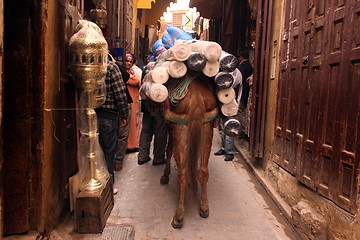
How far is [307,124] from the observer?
323 centimetres

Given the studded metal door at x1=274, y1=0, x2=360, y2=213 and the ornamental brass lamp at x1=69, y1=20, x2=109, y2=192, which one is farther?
the ornamental brass lamp at x1=69, y1=20, x2=109, y2=192

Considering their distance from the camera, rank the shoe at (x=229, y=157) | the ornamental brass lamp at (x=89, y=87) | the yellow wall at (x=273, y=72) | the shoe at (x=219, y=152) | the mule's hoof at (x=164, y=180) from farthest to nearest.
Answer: the shoe at (x=219, y=152) → the shoe at (x=229, y=157) → the mule's hoof at (x=164, y=180) → the yellow wall at (x=273, y=72) → the ornamental brass lamp at (x=89, y=87)

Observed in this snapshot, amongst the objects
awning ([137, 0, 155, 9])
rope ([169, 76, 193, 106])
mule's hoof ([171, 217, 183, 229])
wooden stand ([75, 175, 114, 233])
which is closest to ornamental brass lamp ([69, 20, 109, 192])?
wooden stand ([75, 175, 114, 233])

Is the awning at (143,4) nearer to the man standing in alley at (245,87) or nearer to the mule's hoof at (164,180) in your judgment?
the man standing in alley at (245,87)

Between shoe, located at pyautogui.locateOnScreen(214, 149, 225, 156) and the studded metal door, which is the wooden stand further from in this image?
shoe, located at pyautogui.locateOnScreen(214, 149, 225, 156)

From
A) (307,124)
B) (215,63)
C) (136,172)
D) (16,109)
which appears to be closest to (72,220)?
(16,109)

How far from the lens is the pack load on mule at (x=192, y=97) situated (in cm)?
315

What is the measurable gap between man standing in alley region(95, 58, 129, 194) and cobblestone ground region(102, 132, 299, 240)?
2.47 feet

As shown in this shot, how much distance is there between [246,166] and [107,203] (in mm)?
3035

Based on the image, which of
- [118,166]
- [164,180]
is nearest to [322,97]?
[164,180]

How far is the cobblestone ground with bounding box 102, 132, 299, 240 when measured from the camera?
3.17 m

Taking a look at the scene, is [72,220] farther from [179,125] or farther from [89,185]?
[179,125]

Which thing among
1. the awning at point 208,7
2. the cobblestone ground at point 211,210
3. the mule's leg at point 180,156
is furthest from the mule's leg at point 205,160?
the awning at point 208,7

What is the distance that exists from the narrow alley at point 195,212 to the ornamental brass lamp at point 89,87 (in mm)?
598
